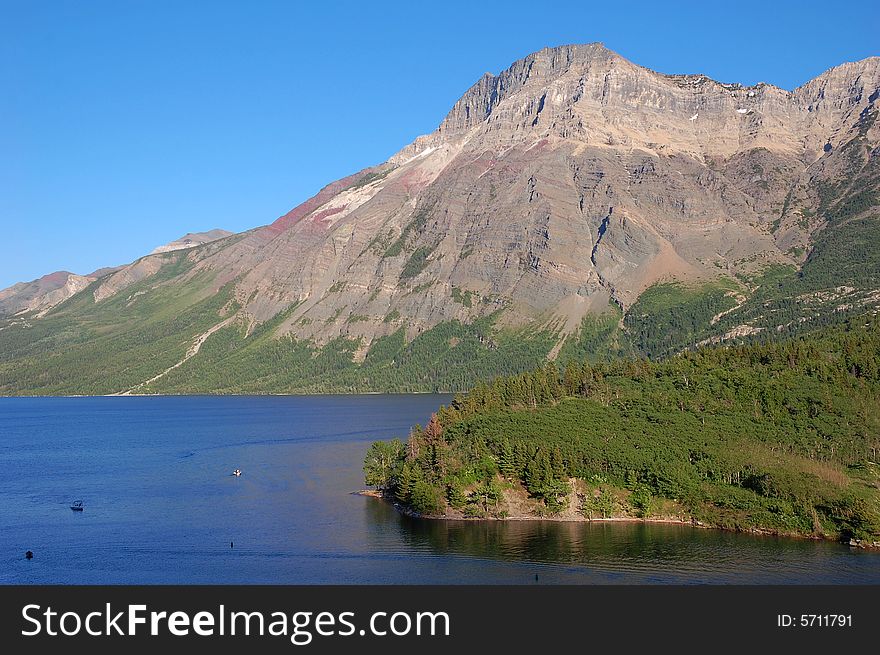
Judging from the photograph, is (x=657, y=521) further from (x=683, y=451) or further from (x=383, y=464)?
(x=383, y=464)

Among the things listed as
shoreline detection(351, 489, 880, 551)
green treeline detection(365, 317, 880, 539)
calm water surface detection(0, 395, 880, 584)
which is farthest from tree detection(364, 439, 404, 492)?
shoreline detection(351, 489, 880, 551)

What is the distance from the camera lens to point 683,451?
126 m

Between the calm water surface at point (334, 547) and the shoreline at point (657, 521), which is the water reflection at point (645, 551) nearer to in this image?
the calm water surface at point (334, 547)

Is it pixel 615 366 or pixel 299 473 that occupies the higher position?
pixel 615 366

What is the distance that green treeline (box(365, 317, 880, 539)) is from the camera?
115 m

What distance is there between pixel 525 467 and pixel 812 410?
146 ft

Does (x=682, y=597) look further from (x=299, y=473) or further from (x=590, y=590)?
(x=299, y=473)

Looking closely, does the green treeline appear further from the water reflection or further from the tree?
the water reflection

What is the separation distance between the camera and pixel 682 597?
80938mm

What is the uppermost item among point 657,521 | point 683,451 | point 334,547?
point 683,451

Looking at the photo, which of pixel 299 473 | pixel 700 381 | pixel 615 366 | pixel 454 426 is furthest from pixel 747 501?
pixel 299 473

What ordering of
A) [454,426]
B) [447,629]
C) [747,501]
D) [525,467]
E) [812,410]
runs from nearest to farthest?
[447,629] → [747,501] → [525,467] → [812,410] → [454,426]

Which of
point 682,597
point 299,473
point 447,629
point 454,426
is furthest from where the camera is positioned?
point 299,473

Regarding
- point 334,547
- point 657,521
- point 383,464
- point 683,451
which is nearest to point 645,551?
point 657,521
